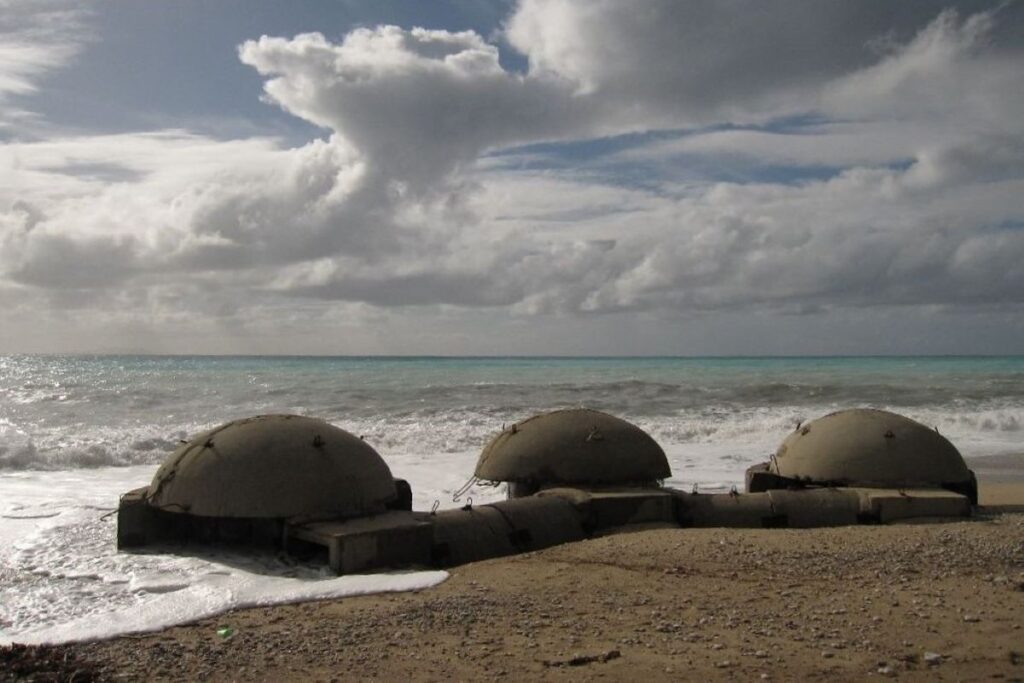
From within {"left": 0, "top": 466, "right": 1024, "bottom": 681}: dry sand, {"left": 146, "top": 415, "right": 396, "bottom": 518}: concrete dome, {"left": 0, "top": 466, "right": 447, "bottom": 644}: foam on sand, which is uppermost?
{"left": 146, "top": 415, "right": 396, "bottom": 518}: concrete dome

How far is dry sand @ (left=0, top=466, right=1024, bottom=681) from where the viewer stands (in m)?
6.08

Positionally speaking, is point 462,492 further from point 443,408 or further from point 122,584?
point 443,408

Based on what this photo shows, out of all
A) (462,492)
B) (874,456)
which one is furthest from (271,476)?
(874,456)

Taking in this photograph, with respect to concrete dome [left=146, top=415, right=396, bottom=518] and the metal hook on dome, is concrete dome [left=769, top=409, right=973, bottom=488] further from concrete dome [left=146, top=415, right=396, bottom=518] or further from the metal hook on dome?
concrete dome [left=146, top=415, right=396, bottom=518]

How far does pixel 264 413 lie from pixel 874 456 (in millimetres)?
22333

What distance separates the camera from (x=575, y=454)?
39.0ft

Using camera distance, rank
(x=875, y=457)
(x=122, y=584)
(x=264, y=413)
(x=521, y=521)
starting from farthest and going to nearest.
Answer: (x=264, y=413) < (x=875, y=457) < (x=521, y=521) < (x=122, y=584)

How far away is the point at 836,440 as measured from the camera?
Result: 40.9 ft

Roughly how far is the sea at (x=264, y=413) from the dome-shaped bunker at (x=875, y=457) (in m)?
1.58

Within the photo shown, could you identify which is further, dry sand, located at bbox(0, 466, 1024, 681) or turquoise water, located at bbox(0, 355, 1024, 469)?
turquoise water, located at bbox(0, 355, 1024, 469)


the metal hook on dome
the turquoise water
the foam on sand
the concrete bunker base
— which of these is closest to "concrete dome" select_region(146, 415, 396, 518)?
the concrete bunker base

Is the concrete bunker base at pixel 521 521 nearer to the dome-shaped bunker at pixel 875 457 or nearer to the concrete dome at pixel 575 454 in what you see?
the dome-shaped bunker at pixel 875 457

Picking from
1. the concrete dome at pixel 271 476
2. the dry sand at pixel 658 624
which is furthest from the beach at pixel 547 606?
the concrete dome at pixel 271 476

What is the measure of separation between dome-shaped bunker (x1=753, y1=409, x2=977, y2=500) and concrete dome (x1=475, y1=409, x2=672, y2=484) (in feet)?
6.37
